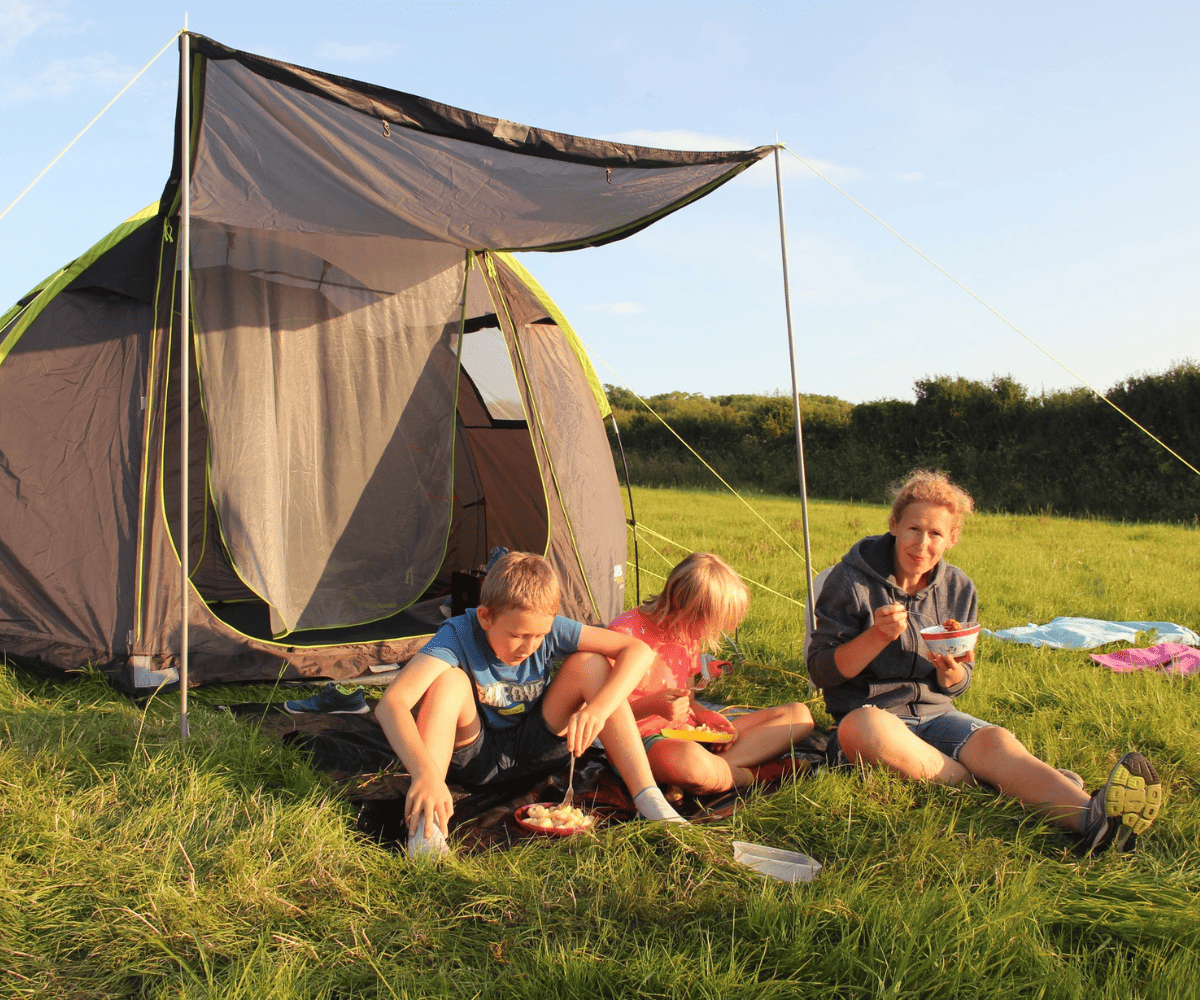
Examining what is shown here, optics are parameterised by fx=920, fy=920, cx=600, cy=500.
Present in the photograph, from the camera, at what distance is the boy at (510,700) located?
208cm

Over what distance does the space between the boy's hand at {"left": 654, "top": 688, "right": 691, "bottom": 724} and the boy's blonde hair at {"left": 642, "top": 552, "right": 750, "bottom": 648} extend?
0.15 m

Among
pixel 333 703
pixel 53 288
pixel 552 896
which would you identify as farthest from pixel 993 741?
pixel 53 288

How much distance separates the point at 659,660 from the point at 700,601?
246 mm

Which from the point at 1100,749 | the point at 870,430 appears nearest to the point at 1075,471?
the point at 870,430

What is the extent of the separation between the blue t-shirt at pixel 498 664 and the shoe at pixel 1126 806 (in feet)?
4.08

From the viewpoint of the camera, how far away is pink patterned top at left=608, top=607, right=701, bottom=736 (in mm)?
2598

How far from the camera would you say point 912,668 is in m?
2.49

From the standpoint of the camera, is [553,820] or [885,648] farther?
[885,648]

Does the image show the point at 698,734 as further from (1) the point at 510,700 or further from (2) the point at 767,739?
(1) the point at 510,700

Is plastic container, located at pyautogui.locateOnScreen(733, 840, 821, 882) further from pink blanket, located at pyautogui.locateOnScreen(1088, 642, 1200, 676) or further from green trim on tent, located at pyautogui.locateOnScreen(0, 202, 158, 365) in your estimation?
green trim on tent, located at pyautogui.locateOnScreen(0, 202, 158, 365)

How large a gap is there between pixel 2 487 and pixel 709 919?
3.20 meters

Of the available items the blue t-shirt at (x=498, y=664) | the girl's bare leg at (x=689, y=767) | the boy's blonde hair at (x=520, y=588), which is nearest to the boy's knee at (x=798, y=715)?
the girl's bare leg at (x=689, y=767)

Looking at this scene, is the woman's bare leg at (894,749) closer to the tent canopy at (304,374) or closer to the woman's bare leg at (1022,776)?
the woman's bare leg at (1022,776)

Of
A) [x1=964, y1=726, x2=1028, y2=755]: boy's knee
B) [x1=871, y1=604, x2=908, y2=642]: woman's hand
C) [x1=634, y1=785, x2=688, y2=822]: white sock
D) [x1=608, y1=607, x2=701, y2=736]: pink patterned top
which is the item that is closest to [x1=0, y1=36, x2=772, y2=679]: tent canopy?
[x1=608, y1=607, x2=701, y2=736]: pink patterned top
